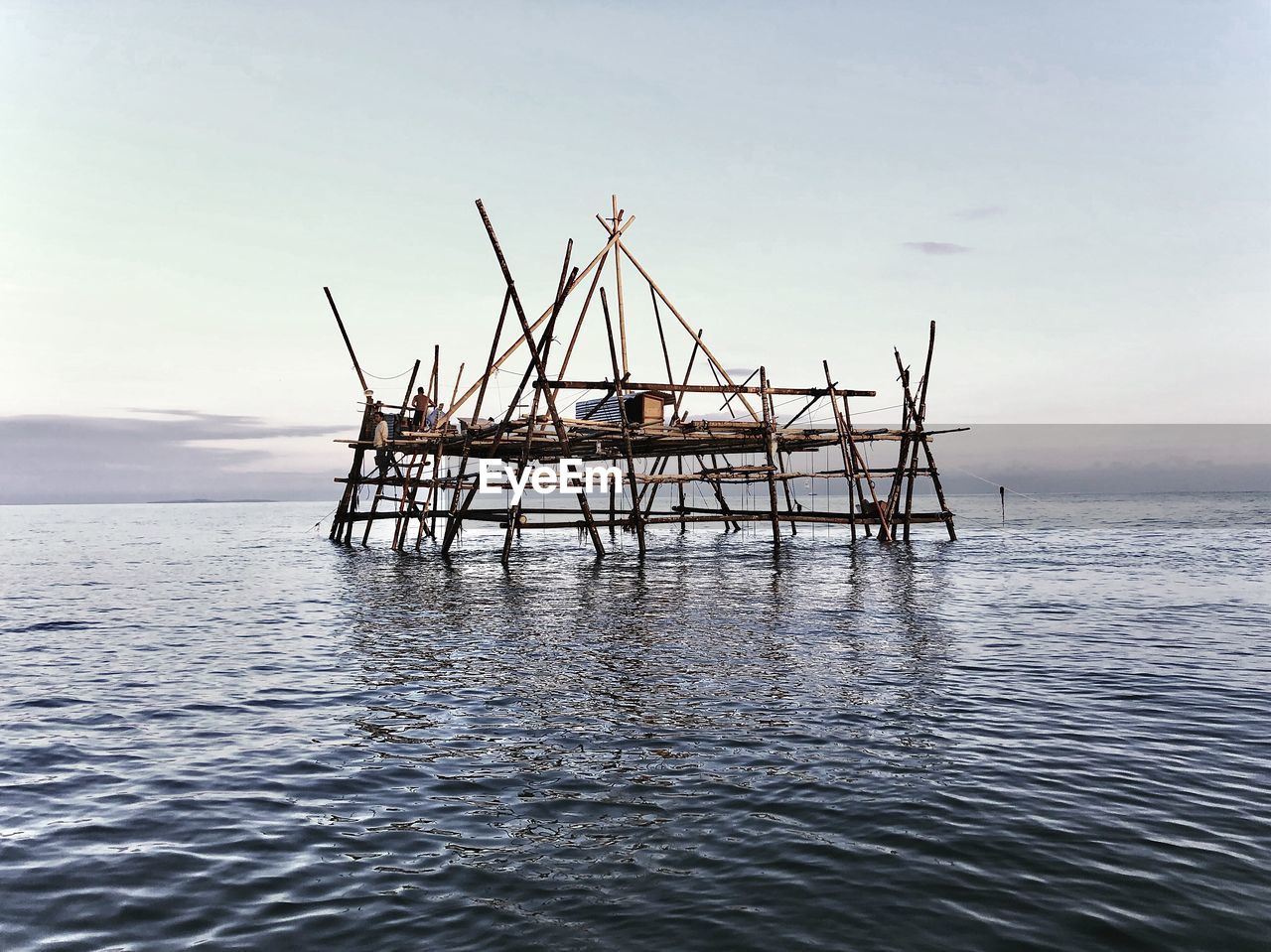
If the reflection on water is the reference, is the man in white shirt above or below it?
above

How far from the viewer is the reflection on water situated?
5.47 metres

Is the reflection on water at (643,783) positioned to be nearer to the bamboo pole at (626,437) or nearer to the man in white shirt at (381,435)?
the bamboo pole at (626,437)

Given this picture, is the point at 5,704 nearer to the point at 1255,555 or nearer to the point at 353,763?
the point at 353,763

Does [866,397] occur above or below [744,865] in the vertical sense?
above

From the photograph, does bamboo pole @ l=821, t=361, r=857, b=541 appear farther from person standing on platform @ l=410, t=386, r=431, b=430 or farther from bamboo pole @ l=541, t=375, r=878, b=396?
person standing on platform @ l=410, t=386, r=431, b=430

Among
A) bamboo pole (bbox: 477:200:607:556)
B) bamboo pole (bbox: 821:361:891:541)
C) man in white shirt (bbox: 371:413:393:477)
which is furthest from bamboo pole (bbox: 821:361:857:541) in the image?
man in white shirt (bbox: 371:413:393:477)

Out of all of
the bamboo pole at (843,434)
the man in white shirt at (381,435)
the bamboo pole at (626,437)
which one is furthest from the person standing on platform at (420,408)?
the bamboo pole at (843,434)

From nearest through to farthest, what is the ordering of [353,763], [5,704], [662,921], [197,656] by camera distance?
[662,921]
[353,763]
[5,704]
[197,656]

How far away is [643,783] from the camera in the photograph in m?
7.87

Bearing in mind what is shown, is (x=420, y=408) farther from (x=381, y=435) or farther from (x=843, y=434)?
(x=843, y=434)

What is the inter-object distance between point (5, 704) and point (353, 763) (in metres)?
6.48

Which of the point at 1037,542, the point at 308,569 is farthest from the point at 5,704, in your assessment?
the point at 1037,542

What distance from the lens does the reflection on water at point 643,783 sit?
547cm

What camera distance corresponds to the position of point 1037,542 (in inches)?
1893
